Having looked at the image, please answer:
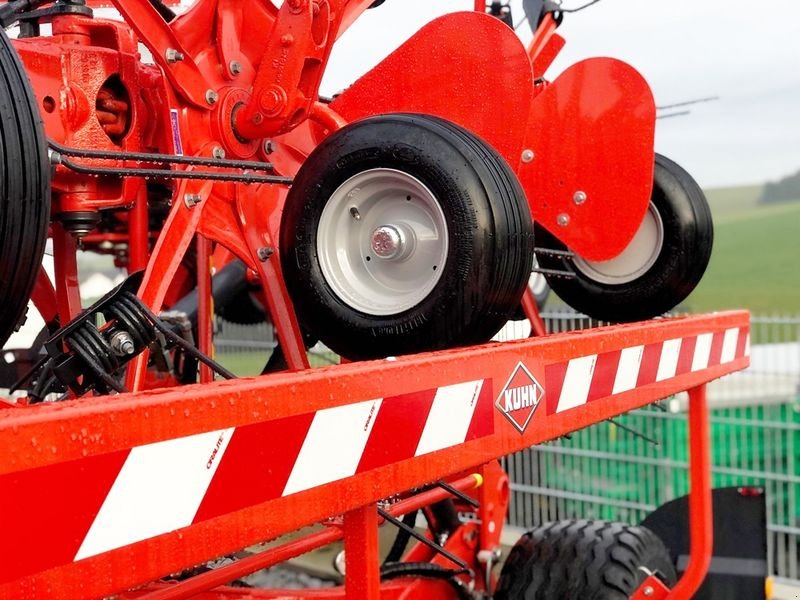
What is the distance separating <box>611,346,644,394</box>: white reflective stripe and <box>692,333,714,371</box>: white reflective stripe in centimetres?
39

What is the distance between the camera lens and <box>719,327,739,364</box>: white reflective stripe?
296cm

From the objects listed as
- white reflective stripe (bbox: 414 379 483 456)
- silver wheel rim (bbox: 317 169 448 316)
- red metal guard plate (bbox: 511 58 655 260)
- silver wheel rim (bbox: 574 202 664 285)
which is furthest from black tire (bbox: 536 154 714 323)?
white reflective stripe (bbox: 414 379 483 456)

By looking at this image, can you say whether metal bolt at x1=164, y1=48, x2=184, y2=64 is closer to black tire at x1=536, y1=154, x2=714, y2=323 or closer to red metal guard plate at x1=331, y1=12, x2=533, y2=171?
red metal guard plate at x1=331, y1=12, x2=533, y2=171

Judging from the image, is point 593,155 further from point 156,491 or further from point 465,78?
point 156,491

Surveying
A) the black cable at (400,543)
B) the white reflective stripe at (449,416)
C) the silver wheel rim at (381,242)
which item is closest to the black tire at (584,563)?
the black cable at (400,543)

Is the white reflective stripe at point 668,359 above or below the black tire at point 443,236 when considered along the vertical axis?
below

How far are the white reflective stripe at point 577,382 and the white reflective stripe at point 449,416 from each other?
0.38m

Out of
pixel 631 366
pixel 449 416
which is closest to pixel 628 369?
pixel 631 366

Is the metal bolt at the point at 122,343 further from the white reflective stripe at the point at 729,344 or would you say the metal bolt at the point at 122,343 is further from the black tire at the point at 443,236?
the white reflective stripe at the point at 729,344

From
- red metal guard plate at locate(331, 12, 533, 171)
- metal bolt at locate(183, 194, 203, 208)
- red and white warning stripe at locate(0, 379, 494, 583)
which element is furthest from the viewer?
red metal guard plate at locate(331, 12, 533, 171)

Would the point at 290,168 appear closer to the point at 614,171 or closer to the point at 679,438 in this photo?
the point at 614,171

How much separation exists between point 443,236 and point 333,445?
2.85ft

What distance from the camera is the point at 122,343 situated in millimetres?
2121

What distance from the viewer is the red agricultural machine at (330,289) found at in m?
1.22
